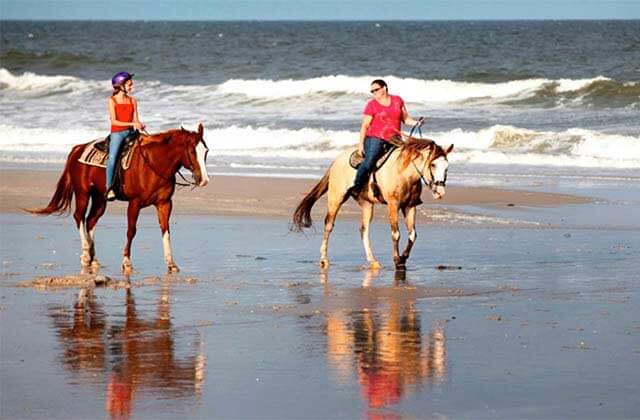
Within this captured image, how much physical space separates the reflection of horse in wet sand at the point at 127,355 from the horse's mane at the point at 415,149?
3.02 m

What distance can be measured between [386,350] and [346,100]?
3412 centimetres

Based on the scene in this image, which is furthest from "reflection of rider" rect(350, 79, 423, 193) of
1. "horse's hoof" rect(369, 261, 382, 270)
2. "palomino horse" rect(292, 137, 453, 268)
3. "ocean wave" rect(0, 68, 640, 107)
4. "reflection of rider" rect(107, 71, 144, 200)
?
"ocean wave" rect(0, 68, 640, 107)

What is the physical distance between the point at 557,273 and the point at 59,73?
51922mm

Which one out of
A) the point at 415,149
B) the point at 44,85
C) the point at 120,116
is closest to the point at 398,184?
the point at 415,149

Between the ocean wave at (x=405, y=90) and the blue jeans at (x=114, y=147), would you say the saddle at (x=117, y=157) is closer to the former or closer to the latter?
the blue jeans at (x=114, y=147)

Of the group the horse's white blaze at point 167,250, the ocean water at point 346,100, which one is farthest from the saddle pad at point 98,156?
the ocean water at point 346,100

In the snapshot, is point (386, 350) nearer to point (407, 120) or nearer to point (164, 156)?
point (164, 156)

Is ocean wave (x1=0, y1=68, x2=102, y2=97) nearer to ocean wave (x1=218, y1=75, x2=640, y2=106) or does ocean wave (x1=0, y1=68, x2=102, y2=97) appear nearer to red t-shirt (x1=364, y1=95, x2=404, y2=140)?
ocean wave (x1=218, y1=75, x2=640, y2=106)

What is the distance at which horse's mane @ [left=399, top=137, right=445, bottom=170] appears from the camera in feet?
40.5

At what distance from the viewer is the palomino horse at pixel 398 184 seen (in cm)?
1236

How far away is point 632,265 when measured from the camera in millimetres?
12766

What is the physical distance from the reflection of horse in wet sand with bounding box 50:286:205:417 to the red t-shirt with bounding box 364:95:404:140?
10.2 feet

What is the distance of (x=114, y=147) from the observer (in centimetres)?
1234

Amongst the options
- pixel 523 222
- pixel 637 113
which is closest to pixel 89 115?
pixel 637 113
